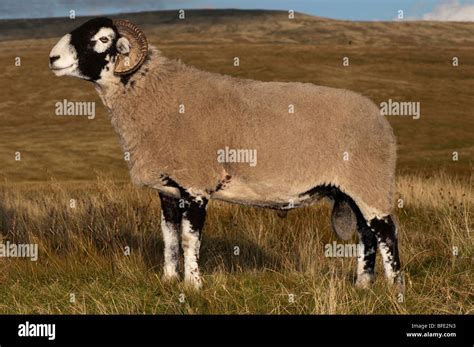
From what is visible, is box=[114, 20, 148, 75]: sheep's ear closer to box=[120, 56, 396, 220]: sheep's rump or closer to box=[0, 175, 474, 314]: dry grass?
box=[120, 56, 396, 220]: sheep's rump

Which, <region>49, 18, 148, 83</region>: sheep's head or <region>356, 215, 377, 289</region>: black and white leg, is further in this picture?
<region>356, 215, 377, 289</region>: black and white leg

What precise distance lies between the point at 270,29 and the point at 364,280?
6500 inches

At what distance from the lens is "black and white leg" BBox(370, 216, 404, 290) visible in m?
8.26

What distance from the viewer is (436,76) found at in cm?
7000

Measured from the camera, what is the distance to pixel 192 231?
310 inches

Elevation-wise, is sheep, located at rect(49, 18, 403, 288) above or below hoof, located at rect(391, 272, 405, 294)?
above

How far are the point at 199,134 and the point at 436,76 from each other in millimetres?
65501

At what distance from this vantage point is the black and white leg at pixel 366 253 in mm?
8445

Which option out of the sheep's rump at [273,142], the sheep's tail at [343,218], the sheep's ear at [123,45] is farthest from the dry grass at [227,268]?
the sheep's ear at [123,45]

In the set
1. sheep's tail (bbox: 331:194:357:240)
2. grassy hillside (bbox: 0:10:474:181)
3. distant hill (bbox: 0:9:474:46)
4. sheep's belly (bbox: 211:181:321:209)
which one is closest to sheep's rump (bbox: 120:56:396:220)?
sheep's belly (bbox: 211:181:321:209)

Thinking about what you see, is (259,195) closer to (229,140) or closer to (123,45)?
(229,140)

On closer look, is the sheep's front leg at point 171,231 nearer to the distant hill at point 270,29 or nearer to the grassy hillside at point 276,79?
the grassy hillside at point 276,79

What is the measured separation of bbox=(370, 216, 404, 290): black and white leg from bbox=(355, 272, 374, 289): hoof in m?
0.21

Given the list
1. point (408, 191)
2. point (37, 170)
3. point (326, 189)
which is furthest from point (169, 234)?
point (37, 170)
